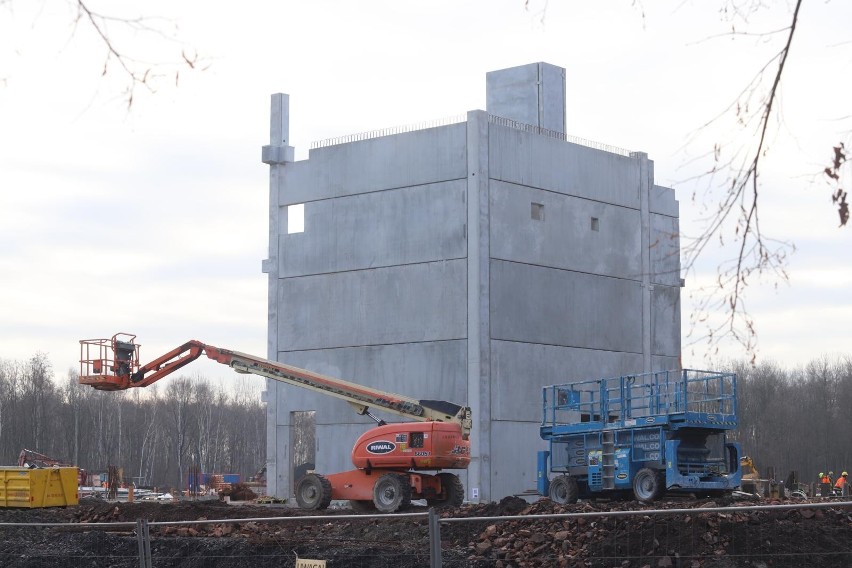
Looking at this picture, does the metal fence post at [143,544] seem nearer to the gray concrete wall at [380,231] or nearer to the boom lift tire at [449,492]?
the boom lift tire at [449,492]

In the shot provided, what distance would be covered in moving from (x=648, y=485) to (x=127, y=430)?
116 m

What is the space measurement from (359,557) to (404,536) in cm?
746

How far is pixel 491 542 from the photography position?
2086 cm

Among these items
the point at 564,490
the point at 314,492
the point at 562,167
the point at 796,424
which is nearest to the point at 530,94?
the point at 562,167

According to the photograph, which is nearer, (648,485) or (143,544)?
(143,544)

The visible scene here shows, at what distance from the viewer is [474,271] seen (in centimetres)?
4631

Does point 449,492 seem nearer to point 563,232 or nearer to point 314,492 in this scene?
point 314,492

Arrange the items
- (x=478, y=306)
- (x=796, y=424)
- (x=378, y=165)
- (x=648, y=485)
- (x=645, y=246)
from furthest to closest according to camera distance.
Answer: (x=796, y=424) → (x=645, y=246) → (x=378, y=165) → (x=478, y=306) → (x=648, y=485)

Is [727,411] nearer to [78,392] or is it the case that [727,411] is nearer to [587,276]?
[587,276]

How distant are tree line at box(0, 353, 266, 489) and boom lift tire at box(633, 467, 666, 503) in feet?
307

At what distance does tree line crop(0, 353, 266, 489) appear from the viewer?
125438mm

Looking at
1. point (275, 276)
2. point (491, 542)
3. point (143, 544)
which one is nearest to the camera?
point (143, 544)

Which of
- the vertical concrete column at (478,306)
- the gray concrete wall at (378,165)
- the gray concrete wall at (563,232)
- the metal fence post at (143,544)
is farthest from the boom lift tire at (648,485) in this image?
the gray concrete wall at (378,165)

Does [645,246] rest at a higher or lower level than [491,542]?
higher
